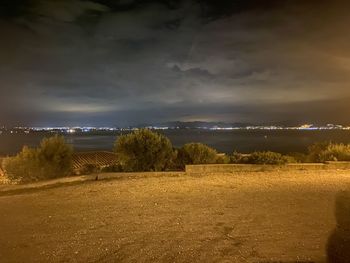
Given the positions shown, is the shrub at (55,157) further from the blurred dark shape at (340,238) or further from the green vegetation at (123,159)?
the blurred dark shape at (340,238)

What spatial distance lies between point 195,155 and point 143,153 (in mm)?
2979

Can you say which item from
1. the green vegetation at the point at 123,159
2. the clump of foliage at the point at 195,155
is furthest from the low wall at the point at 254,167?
the clump of foliage at the point at 195,155

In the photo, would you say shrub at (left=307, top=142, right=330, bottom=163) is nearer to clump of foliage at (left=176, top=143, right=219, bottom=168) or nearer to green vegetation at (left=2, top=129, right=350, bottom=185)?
green vegetation at (left=2, top=129, right=350, bottom=185)

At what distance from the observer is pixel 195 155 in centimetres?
2073

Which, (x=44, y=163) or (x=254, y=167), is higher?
(x=44, y=163)

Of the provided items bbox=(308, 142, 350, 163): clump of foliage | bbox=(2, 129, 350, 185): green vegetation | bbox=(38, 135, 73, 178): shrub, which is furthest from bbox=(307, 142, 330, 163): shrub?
bbox=(38, 135, 73, 178): shrub

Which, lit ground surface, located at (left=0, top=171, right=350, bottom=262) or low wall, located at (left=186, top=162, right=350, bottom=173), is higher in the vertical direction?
low wall, located at (left=186, top=162, right=350, bottom=173)

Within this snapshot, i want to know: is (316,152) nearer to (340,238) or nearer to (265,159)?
(265,159)

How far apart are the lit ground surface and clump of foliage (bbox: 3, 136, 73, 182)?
539cm

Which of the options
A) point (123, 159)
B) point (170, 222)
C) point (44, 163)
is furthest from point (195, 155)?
point (170, 222)

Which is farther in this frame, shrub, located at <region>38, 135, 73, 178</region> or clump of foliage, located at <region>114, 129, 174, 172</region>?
shrub, located at <region>38, 135, 73, 178</region>

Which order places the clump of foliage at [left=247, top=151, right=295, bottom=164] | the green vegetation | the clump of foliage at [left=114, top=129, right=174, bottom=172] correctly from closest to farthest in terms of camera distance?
the clump of foliage at [left=114, top=129, right=174, bottom=172], the green vegetation, the clump of foliage at [left=247, top=151, right=295, bottom=164]

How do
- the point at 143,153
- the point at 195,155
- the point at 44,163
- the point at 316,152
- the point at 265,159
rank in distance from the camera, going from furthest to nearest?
the point at 316,152
the point at 195,155
the point at 265,159
the point at 44,163
the point at 143,153

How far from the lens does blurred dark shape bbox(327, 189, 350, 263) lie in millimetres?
6691
